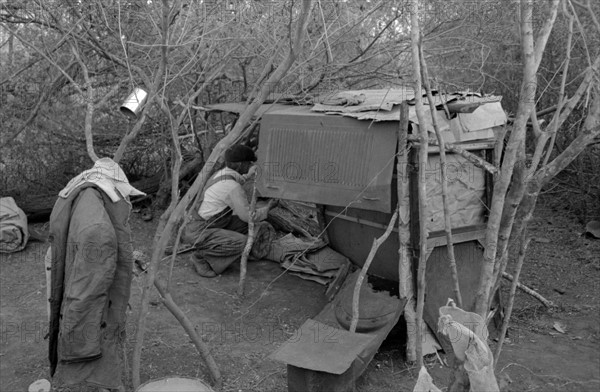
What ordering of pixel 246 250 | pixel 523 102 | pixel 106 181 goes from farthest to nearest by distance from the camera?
1. pixel 246 250
2. pixel 106 181
3. pixel 523 102

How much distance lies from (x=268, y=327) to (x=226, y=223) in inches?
74.4

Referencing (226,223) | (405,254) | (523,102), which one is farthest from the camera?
(226,223)

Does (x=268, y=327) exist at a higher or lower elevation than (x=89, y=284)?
lower

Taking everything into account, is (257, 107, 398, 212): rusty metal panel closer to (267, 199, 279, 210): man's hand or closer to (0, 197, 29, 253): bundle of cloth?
(267, 199, 279, 210): man's hand

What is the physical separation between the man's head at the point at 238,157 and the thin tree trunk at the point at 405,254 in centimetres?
263

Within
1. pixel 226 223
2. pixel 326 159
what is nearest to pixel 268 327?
pixel 326 159

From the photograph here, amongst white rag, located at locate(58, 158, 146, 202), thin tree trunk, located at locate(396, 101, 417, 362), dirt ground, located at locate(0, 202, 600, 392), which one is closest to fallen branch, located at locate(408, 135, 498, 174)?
thin tree trunk, located at locate(396, 101, 417, 362)

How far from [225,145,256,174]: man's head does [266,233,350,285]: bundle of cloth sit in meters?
1.13

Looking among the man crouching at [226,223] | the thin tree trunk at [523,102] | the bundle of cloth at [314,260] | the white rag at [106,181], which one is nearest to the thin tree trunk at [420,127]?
the thin tree trunk at [523,102]

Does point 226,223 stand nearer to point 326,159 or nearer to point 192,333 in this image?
point 326,159

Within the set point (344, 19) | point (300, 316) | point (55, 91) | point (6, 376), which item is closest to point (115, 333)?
point (6, 376)

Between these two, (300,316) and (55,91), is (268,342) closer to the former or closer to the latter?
(300,316)

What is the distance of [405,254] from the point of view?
5.00 meters

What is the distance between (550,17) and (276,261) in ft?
16.5
